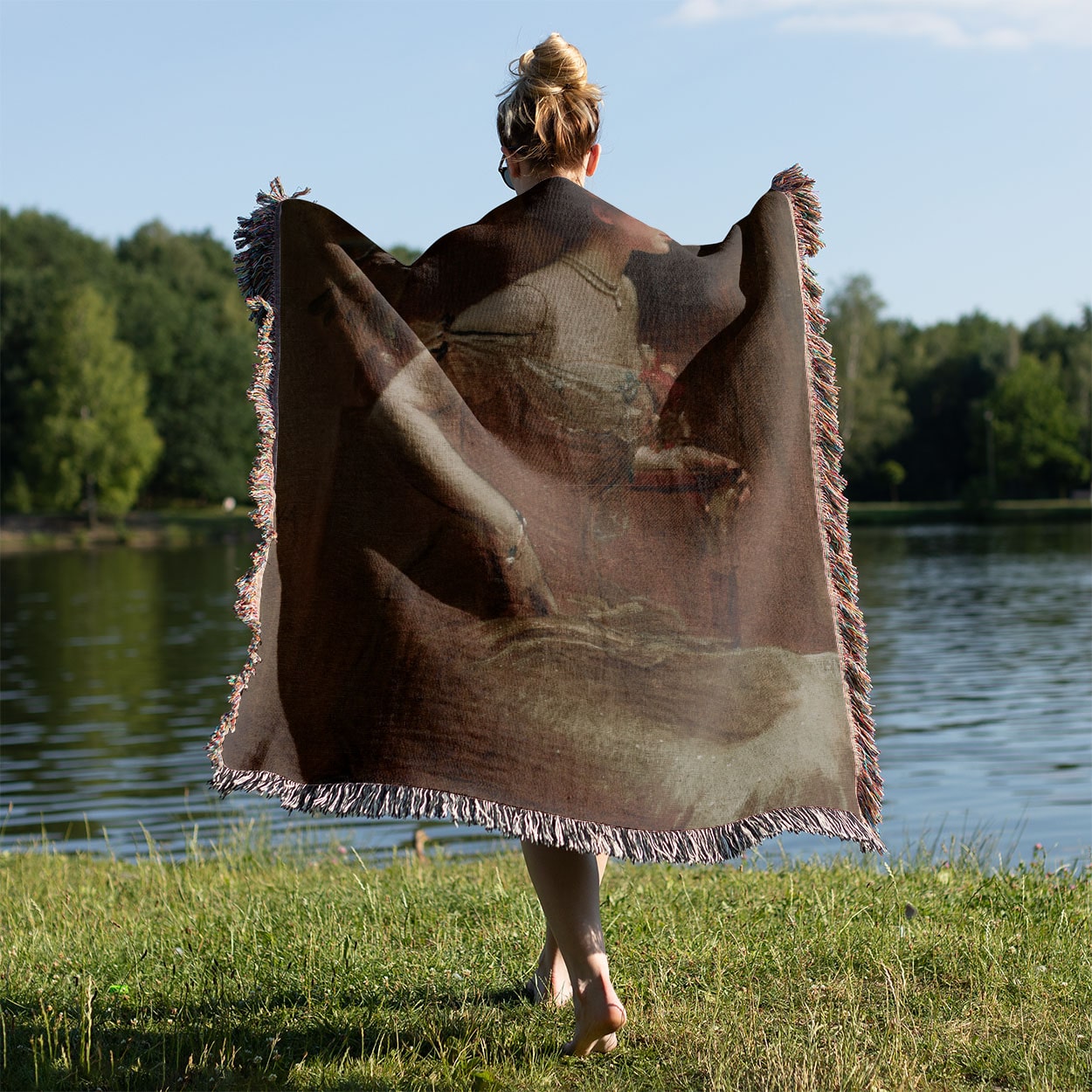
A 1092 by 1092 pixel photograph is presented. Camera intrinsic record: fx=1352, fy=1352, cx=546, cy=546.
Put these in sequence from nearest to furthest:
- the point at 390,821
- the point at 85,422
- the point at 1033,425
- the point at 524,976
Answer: the point at 524,976 < the point at 390,821 < the point at 85,422 < the point at 1033,425

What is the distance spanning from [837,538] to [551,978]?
4.09 ft

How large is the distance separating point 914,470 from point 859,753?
72.2 meters

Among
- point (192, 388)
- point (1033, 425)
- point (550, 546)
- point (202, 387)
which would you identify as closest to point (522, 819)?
point (550, 546)

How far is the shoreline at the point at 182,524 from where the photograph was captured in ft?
162

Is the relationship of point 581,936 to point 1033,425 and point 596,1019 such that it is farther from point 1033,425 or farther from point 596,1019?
A: point 1033,425

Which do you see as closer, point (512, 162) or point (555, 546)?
point (555, 546)

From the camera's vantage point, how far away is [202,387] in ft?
186

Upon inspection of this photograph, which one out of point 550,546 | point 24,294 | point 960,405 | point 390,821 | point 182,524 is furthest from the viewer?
point 960,405

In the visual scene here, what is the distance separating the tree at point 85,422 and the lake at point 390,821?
19852mm

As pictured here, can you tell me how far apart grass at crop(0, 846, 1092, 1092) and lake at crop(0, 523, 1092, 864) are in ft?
5.74

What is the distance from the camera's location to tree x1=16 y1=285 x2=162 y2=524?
4928 cm

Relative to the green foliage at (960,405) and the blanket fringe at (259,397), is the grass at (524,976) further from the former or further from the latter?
the green foliage at (960,405)

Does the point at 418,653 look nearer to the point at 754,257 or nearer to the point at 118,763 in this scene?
the point at 754,257

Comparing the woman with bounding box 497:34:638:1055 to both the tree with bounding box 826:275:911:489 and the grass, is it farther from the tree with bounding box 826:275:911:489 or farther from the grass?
the tree with bounding box 826:275:911:489
